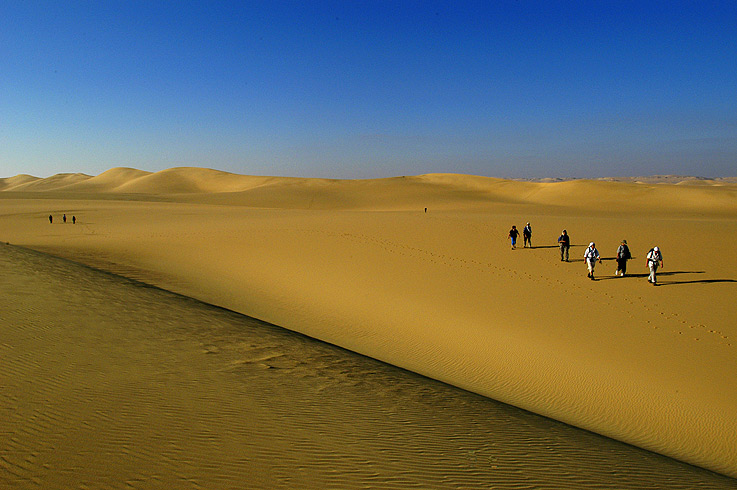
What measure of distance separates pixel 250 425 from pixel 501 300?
1037 centimetres

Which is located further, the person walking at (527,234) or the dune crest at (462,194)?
the dune crest at (462,194)

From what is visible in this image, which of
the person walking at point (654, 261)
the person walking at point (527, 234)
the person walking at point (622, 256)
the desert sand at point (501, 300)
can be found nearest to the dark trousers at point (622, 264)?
the person walking at point (622, 256)

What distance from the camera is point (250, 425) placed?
477 cm

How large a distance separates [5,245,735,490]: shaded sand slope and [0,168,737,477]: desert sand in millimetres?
1941

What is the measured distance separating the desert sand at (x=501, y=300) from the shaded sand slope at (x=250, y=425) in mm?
1941

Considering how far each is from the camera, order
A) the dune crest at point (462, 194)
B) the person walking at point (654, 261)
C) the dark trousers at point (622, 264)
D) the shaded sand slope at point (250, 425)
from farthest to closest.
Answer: the dune crest at point (462, 194) < the dark trousers at point (622, 264) < the person walking at point (654, 261) < the shaded sand slope at point (250, 425)

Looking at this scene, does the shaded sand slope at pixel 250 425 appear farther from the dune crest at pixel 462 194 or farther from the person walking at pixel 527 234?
the dune crest at pixel 462 194

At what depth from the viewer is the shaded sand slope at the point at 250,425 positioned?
3.89 meters

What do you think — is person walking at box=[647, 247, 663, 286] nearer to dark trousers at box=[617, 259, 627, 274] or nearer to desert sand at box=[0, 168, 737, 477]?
desert sand at box=[0, 168, 737, 477]

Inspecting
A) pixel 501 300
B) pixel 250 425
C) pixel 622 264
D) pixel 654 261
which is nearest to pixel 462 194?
pixel 622 264

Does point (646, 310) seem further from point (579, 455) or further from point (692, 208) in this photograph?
point (692, 208)

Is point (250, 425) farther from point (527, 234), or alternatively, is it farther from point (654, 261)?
point (527, 234)

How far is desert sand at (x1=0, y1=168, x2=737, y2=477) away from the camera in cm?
801

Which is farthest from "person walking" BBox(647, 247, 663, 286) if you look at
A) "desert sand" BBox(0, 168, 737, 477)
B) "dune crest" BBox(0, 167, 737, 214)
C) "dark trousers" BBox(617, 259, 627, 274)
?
"dune crest" BBox(0, 167, 737, 214)
